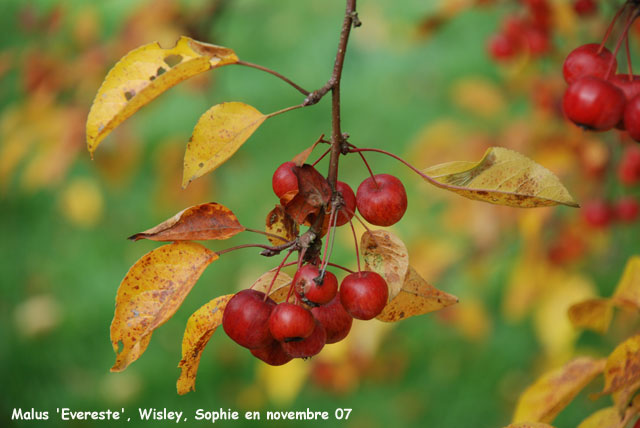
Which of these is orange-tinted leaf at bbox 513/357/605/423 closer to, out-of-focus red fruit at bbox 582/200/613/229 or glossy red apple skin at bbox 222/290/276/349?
glossy red apple skin at bbox 222/290/276/349

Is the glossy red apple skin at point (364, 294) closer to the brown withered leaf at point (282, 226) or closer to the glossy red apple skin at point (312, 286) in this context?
the glossy red apple skin at point (312, 286)

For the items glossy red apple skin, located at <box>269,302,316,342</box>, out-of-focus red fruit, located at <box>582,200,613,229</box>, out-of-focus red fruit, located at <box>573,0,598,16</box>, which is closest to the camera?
glossy red apple skin, located at <box>269,302,316,342</box>

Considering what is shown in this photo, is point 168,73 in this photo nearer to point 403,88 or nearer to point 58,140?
point 58,140

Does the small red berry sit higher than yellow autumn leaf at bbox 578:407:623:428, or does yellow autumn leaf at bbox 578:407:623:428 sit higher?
the small red berry

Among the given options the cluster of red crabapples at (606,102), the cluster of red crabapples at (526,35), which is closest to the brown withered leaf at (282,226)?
the cluster of red crabapples at (606,102)

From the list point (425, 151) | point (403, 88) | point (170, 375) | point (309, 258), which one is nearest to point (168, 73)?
point (309, 258)

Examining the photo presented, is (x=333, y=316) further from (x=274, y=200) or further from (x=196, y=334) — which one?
(x=274, y=200)

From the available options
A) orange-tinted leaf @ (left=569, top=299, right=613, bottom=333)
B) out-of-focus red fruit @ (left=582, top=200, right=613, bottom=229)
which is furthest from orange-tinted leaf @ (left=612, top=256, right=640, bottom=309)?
out-of-focus red fruit @ (left=582, top=200, right=613, bottom=229)

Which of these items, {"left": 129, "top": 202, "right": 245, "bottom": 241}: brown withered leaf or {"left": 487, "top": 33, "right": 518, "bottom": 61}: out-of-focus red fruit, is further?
{"left": 487, "top": 33, "right": 518, "bottom": 61}: out-of-focus red fruit
